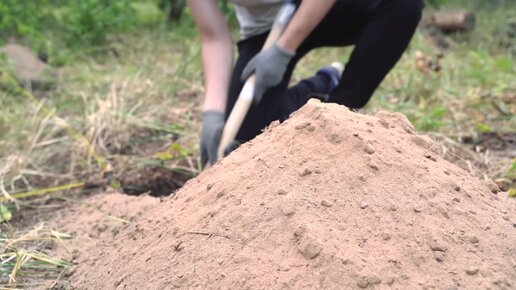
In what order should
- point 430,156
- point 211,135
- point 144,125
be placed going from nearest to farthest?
point 430,156 → point 211,135 → point 144,125

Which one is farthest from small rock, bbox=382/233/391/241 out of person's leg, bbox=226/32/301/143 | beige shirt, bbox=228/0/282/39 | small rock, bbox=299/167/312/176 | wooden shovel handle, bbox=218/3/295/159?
beige shirt, bbox=228/0/282/39

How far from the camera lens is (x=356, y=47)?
8.41ft

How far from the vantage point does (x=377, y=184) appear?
135 centimetres

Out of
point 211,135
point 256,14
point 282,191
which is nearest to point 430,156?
point 282,191

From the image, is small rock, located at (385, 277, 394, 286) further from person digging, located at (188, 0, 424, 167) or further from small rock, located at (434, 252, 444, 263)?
person digging, located at (188, 0, 424, 167)

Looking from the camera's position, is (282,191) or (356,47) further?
(356,47)

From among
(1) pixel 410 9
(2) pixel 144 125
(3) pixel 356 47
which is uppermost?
(1) pixel 410 9

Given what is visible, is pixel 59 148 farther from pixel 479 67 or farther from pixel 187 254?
pixel 479 67

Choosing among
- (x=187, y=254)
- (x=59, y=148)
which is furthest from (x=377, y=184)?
(x=59, y=148)

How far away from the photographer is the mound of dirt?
46.4 inches

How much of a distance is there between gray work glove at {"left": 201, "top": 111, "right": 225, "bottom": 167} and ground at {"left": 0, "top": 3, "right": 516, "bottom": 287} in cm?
21

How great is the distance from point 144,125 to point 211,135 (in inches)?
38.6

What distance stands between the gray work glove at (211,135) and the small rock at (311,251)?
3.90 feet

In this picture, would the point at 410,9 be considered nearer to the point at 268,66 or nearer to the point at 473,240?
the point at 268,66
